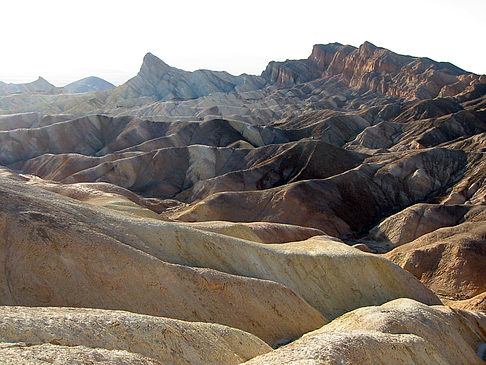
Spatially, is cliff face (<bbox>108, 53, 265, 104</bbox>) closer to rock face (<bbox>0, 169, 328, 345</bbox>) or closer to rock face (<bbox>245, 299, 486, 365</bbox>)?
rock face (<bbox>0, 169, 328, 345</bbox>)

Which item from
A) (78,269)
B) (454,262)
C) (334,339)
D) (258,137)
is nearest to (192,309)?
(78,269)

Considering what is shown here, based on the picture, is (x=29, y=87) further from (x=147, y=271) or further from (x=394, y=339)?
(x=394, y=339)

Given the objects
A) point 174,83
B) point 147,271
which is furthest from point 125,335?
point 174,83

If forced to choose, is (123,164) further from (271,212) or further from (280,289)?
(280,289)

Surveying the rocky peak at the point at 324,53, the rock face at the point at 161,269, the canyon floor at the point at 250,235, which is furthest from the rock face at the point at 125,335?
the rocky peak at the point at 324,53

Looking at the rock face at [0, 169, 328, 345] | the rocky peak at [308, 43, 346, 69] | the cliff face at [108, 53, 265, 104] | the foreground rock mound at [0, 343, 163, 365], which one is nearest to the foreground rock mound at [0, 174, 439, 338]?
the rock face at [0, 169, 328, 345]

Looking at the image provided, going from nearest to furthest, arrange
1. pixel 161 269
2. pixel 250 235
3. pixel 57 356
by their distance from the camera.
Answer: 1. pixel 57 356
2. pixel 161 269
3. pixel 250 235
